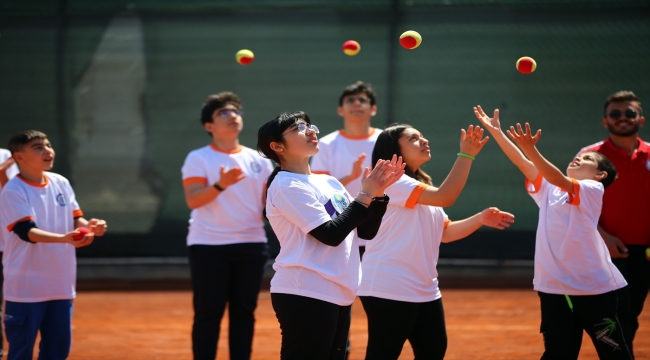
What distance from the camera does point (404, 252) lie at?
399cm

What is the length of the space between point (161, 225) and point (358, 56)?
3206 mm

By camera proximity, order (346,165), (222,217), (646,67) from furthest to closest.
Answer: (646,67), (346,165), (222,217)

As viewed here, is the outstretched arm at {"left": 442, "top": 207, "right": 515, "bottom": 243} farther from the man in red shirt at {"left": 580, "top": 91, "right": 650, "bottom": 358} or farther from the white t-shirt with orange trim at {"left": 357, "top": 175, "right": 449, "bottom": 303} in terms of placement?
the man in red shirt at {"left": 580, "top": 91, "right": 650, "bottom": 358}

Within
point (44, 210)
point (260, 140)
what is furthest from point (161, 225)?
point (260, 140)

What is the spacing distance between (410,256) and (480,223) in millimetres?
405

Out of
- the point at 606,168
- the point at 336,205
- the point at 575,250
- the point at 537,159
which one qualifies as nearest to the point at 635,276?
the point at 606,168

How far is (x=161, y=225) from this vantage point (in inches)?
375

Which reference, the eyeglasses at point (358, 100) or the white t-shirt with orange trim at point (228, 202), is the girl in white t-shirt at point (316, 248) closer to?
the white t-shirt with orange trim at point (228, 202)

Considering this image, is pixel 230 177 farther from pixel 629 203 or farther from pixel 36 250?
pixel 629 203

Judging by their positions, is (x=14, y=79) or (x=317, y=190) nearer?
(x=317, y=190)

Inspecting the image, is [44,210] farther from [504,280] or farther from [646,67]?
[646,67]

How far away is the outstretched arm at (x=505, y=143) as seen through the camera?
159 inches

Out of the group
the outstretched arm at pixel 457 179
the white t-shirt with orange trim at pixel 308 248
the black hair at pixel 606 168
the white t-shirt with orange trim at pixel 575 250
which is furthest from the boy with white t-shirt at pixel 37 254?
the black hair at pixel 606 168

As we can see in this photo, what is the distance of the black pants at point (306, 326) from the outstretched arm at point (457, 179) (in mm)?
836
